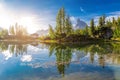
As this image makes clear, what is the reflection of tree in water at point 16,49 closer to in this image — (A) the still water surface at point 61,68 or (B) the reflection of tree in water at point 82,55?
(B) the reflection of tree in water at point 82,55

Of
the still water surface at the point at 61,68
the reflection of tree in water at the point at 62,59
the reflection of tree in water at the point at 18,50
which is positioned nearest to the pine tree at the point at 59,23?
the reflection of tree in water at the point at 18,50

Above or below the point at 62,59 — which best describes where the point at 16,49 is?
above

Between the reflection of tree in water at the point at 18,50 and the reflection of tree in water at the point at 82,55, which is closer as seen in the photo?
the reflection of tree in water at the point at 82,55

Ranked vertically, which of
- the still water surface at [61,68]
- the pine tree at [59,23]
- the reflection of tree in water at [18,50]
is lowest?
the still water surface at [61,68]

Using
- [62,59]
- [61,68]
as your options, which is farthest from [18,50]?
[61,68]

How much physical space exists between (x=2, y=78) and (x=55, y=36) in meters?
73.2

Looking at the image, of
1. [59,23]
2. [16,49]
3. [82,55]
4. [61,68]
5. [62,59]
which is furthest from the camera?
[59,23]

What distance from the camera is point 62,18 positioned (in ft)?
328

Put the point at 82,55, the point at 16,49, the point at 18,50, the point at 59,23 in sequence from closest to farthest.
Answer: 1. the point at 82,55
2. the point at 18,50
3. the point at 16,49
4. the point at 59,23

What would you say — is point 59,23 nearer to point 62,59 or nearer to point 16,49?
point 16,49

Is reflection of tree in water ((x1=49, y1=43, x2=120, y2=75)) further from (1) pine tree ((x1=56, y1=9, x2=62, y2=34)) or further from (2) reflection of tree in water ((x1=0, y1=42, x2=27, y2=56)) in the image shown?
(1) pine tree ((x1=56, y1=9, x2=62, y2=34))

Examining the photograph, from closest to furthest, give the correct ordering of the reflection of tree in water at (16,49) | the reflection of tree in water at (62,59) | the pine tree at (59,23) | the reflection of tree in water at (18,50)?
the reflection of tree in water at (62,59) < the reflection of tree in water at (18,50) < the reflection of tree in water at (16,49) < the pine tree at (59,23)

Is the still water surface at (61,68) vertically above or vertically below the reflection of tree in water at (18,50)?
below

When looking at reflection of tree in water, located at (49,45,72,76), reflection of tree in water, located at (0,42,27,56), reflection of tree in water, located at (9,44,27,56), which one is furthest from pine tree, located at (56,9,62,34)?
reflection of tree in water, located at (49,45,72,76)
